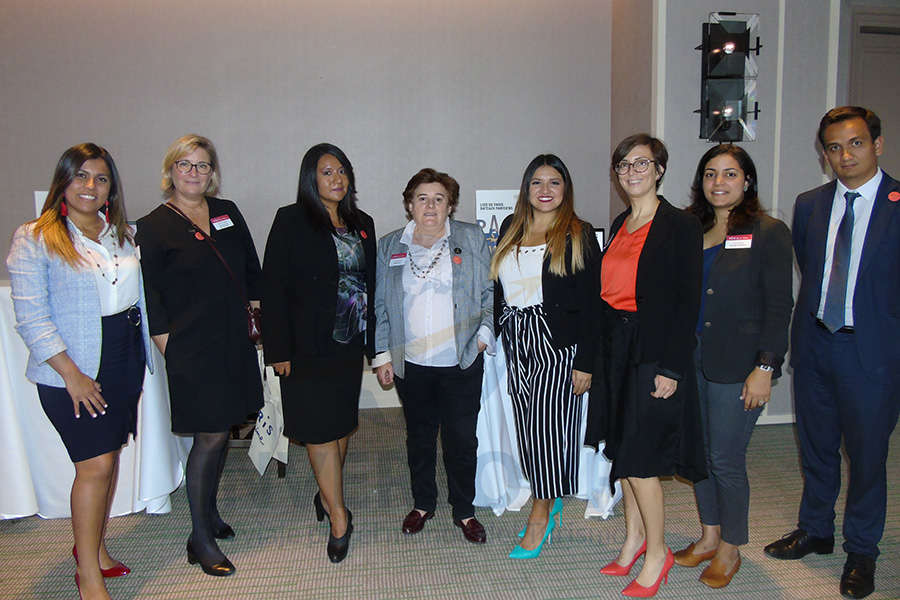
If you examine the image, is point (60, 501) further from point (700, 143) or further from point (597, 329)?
point (700, 143)

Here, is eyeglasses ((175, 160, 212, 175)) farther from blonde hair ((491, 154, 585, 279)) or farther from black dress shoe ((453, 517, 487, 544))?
black dress shoe ((453, 517, 487, 544))

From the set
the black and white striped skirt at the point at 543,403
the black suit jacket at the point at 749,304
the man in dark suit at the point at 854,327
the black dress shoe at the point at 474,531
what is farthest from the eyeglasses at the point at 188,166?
the man in dark suit at the point at 854,327

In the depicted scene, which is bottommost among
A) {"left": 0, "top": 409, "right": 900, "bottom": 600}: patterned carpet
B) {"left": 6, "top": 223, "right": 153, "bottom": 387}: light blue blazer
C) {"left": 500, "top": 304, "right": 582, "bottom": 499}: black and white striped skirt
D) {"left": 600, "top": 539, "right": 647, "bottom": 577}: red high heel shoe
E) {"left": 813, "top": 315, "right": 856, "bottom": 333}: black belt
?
{"left": 0, "top": 409, "right": 900, "bottom": 600}: patterned carpet

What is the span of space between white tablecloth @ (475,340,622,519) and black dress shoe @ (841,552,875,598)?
937mm

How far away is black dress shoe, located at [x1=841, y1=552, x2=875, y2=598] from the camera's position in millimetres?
2174

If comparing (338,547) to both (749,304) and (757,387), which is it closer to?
(757,387)

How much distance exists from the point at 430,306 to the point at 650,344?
0.92m

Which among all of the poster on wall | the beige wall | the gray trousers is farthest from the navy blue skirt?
the poster on wall

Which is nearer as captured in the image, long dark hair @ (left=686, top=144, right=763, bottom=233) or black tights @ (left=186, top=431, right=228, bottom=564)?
long dark hair @ (left=686, top=144, right=763, bottom=233)

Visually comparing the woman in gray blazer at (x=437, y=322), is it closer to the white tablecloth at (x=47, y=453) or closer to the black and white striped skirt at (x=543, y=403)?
the black and white striped skirt at (x=543, y=403)

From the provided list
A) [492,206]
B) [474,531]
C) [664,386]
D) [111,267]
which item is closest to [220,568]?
[474,531]

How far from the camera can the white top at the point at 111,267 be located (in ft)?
6.88

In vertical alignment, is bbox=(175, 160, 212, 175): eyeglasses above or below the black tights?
above

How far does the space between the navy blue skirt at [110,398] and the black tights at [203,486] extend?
11.0 inches
